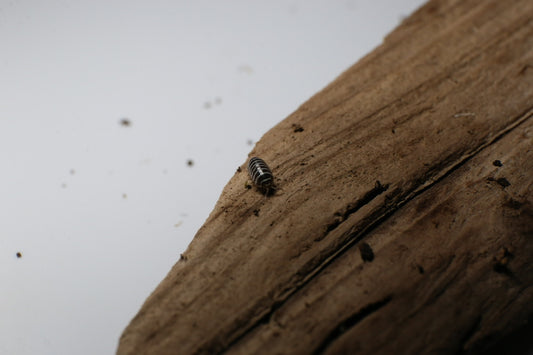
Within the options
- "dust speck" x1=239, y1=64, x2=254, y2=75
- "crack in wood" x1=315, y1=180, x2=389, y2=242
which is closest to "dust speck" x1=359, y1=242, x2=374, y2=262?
"crack in wood" x1=315, y1=180, x2=389, y2=242

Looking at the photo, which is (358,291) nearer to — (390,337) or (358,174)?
(390,337)

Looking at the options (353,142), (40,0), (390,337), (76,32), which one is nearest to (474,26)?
(353,142)

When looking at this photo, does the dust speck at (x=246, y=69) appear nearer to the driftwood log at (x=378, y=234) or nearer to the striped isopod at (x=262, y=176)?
the driftwood log at (x=378, y=234)

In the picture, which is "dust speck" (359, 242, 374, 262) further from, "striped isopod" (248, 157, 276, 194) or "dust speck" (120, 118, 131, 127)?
"dust speck" (120, 118, 131, 127)

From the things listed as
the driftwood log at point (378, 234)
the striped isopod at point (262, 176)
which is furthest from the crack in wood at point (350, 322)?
the striped isopod at point (262, 176)

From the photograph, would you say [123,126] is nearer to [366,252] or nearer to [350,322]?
[366,252]

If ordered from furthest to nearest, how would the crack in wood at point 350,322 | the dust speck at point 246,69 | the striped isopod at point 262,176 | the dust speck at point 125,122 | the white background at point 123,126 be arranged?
the dust speck at point 246,69
the dust speck at point 125,122
the white background at point 123,126
the striped isopod at point 262,176
the crack in wood at point 350,322

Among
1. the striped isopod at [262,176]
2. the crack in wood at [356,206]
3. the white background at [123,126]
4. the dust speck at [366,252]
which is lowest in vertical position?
the dust speck at [366,252]
